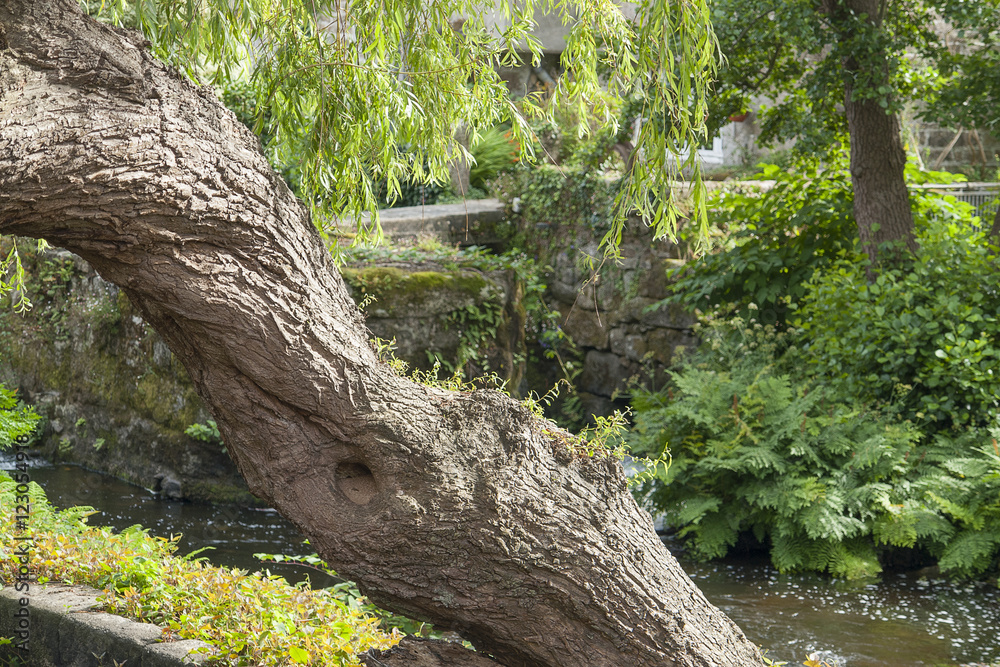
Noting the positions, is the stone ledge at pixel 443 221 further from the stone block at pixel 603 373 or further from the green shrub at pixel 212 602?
the green shrub at pixel 212 602

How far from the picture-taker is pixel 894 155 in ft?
27.4

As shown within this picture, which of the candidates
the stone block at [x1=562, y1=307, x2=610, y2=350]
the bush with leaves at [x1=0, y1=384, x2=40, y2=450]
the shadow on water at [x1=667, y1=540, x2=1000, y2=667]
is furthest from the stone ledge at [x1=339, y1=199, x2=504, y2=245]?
the shadow on water at [x1=667, y1=540, x2=1000, y2=667]

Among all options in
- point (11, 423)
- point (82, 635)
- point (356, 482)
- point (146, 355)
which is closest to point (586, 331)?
point (146, 355)

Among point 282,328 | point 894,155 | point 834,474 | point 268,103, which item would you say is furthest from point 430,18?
point 894,155

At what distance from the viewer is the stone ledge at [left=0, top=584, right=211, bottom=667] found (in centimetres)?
360

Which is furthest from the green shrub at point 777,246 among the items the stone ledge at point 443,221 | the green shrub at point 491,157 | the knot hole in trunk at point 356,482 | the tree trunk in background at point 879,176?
the knot hole in trunk at point 356,482

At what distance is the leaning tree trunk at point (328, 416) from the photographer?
2.65 meters

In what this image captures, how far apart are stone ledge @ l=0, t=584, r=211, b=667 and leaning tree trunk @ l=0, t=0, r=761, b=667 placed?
3.70ft

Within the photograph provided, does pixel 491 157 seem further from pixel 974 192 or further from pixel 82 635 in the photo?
pixel 82 635

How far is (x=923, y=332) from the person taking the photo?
7438 mm

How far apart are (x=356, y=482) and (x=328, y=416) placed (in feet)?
0.94

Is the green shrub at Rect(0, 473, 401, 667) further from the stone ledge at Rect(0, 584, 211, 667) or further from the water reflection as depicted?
the water reflection

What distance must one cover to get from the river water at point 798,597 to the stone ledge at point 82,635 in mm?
2558

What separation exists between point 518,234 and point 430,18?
27.4ft
